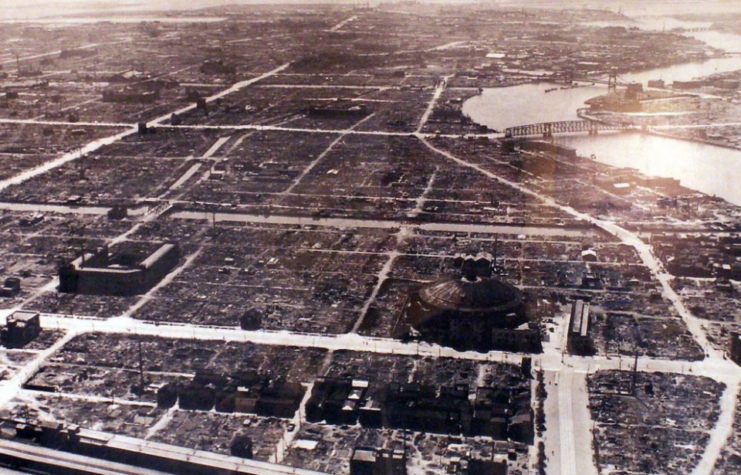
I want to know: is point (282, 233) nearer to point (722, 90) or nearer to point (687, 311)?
point (687, 311)

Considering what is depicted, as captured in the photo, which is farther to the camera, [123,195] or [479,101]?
[479,101]

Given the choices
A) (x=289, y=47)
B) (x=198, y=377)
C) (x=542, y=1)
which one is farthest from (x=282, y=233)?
(x=542, y=1)

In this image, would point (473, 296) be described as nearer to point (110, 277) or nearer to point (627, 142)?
point (110, 277)

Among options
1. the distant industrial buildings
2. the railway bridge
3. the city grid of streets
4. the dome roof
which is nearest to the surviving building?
the city grid of streets

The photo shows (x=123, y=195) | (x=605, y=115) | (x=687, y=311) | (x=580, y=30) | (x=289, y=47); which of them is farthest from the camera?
(x=580, y=30)

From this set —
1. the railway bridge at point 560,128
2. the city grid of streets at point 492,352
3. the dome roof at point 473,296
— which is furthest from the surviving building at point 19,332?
the railway bridge at point 560,128

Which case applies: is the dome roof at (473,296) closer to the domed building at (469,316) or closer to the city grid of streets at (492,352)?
the domed building at (469,316)

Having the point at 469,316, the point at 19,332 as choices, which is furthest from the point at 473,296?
the point at 19,332
